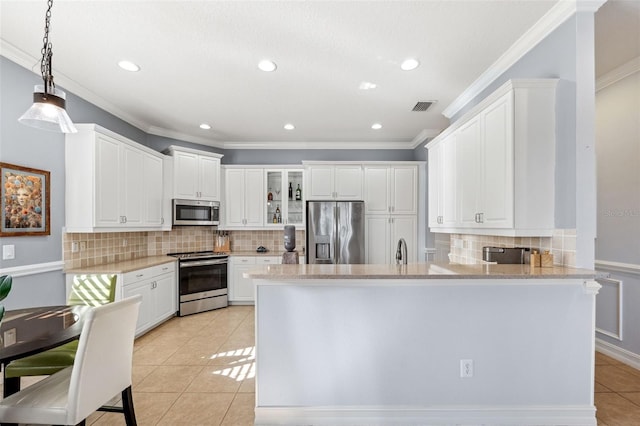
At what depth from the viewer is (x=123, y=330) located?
1783mm

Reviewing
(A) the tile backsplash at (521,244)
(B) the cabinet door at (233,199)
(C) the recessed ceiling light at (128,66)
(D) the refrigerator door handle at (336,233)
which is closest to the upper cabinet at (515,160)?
(A) the tile backsplash at (521,244)

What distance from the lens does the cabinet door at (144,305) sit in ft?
11.6

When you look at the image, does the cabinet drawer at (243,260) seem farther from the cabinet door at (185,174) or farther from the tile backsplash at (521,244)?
the tile backsplash at (521,244)

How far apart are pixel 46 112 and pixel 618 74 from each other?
4.65 metres

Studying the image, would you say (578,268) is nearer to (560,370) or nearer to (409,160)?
(560,370)

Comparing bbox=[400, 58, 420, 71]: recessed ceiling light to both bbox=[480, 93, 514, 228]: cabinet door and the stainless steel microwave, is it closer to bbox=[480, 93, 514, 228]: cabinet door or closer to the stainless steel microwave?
bbox=[480, 93, 514, 228]: cabinet door

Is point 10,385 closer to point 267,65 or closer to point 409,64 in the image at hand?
point 267,65

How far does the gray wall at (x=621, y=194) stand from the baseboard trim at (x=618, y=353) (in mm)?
27

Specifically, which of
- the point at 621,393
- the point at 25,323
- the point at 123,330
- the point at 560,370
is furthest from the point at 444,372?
the point at 25,323

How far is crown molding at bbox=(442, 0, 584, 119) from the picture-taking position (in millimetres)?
2061

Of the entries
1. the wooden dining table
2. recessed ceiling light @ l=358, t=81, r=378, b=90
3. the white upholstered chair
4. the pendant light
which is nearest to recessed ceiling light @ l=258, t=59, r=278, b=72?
recessed ceiling light @ l=358, t=81, r=378, b=90

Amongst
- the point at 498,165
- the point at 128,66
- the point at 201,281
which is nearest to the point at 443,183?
the point at 498,165

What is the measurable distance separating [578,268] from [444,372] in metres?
1.13

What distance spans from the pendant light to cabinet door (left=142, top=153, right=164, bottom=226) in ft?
7.89
